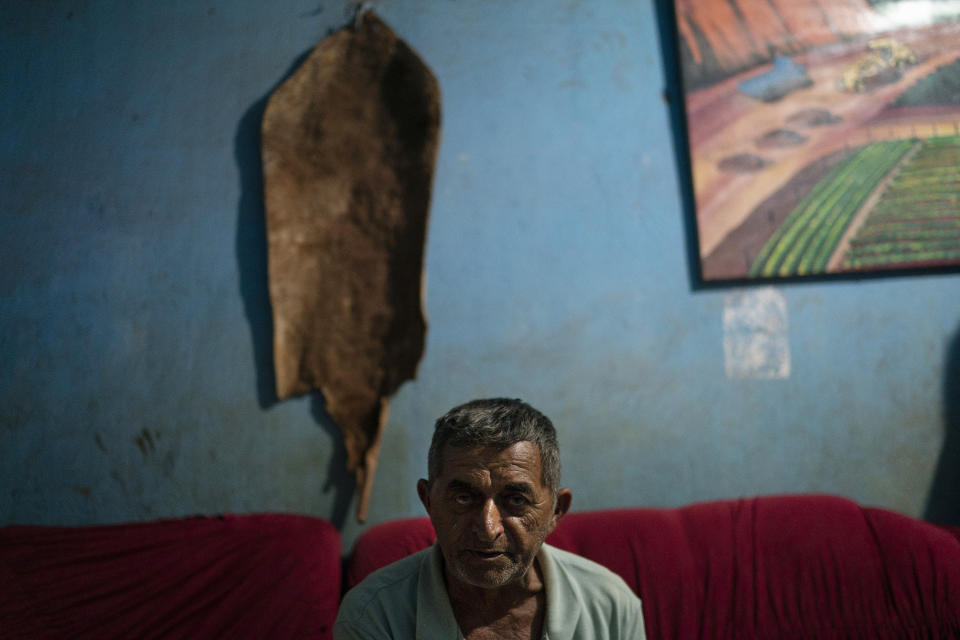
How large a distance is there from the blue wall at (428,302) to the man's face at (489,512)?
0.82 metres

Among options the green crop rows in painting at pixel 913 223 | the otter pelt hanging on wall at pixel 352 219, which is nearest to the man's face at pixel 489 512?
the otter pelt hanging on wall at pixel 352 219

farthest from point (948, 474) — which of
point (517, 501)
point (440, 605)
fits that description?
point (440, 605)

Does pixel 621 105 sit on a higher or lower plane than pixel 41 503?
higher

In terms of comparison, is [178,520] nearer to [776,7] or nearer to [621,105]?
[621,105]

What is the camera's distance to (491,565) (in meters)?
1.13

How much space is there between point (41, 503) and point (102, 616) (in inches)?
20.3

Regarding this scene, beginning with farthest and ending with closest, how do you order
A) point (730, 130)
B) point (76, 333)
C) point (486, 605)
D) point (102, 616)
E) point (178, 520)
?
point (730, 130), point (76, 333), point (178, 520), point (102, 616), point (486, 605)

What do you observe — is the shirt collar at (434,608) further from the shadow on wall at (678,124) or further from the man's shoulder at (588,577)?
the shadow on wall at (678,124)

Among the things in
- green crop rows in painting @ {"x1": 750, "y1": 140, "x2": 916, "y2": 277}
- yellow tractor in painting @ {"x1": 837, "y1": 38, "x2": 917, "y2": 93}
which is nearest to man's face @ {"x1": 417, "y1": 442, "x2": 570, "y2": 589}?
green crop rows in painting @ {"x1": 750, "y1": 140, "x2": 916, "y2": 277}

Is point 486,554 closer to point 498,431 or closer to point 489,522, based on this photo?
point 489,522

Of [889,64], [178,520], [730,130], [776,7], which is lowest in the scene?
[178,520]

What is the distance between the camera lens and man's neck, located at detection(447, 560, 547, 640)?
1.25 m

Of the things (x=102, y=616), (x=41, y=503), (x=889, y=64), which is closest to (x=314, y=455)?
(x=102, y=616)

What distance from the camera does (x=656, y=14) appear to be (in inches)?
83.9
